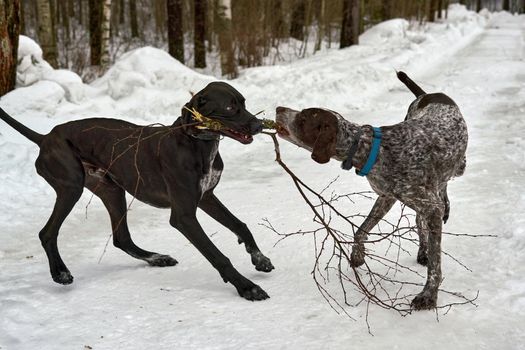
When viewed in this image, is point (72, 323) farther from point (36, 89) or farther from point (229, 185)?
point (36, 89)

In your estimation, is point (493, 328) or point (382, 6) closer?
point (493, 328)

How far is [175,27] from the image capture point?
13.6 metres

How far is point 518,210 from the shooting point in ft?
14.9

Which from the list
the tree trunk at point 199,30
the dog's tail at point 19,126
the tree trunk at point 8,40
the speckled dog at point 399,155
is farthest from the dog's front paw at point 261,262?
the tree trunk at point 199,30

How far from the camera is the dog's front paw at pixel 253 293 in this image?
342 cm

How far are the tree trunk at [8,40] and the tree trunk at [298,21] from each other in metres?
12.9

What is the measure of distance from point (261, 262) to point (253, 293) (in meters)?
0.46

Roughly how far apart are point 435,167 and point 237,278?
55.4 inches

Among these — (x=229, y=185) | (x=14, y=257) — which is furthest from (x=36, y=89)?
(x=14, y=257)

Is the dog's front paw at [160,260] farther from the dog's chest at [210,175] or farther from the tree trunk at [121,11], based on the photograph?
the tree trunk at [121,11]

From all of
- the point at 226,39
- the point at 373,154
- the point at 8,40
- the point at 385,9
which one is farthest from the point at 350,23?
the point at 373,154

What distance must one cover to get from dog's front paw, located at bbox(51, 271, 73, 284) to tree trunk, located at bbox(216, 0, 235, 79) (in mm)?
9589

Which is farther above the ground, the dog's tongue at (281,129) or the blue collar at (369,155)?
the dog's tongue at (281,129)

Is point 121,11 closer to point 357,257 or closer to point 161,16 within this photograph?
point 161,16
